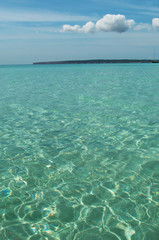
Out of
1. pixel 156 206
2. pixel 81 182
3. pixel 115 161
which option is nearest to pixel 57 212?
pixel 81 182

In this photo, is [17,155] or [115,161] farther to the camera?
[17,155]

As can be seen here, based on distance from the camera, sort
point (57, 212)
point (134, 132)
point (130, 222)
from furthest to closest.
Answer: point (134, 132), point (57, 212), point (130, 222)

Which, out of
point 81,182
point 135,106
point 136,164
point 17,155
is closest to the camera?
point 81,182

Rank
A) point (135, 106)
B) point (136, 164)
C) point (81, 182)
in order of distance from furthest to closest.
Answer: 1. point (135, 106)
2. point (136, 164)
3. point (81, 182)

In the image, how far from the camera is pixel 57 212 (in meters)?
4.57

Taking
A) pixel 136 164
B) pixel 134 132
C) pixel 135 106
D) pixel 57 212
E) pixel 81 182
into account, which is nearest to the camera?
pixel 57 212

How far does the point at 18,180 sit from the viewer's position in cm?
570

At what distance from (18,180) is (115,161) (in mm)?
2828

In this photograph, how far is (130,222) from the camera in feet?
13.9

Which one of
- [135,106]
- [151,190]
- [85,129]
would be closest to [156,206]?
[151,190]

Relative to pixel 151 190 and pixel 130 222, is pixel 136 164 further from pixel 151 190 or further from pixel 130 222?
pixel 130 222

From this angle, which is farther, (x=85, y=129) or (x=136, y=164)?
(x=85, y=129)

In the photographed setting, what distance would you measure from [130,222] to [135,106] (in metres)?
9.96

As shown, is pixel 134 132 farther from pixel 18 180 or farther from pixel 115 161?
pixel 18 180
